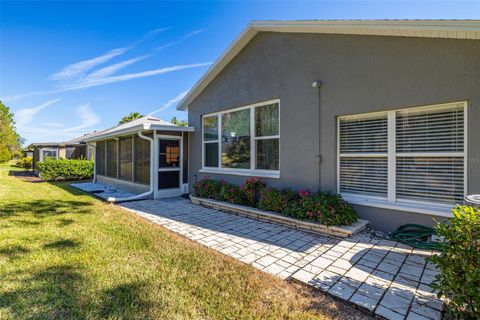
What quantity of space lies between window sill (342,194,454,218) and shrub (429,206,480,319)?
98.1 inches

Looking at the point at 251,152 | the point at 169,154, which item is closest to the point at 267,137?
the point at 251,152

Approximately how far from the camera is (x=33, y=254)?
381 centimetres

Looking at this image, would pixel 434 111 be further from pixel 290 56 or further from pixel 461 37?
pixel 290 56

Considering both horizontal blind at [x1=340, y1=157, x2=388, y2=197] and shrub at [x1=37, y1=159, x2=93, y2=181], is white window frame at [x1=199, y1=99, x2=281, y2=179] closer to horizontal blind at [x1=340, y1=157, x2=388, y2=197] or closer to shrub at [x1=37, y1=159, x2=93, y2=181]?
horizontal blind at [x1=340, y1=157, x2=388, y2=197]

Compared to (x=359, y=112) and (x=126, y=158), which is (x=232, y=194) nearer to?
(x=359, y=112)

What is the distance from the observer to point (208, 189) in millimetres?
8016

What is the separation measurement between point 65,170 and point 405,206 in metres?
18.7

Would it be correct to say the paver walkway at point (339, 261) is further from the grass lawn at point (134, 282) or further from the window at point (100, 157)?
the window at point (100, 157)

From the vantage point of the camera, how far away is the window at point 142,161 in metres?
9.76

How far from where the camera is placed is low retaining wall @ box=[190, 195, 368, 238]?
472cm

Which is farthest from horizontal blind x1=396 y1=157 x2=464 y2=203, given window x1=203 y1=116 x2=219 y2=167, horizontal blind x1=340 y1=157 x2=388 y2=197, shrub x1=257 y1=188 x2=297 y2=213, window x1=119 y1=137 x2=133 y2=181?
window x1=119 y1=137 x2=133 y2=181

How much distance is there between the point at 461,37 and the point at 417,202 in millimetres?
3042

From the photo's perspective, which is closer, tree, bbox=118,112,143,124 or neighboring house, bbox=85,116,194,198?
neighboring house, bbox=85,116,194,198

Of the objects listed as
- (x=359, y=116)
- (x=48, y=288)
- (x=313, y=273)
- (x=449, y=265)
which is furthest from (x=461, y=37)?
(x=48, y=288)
